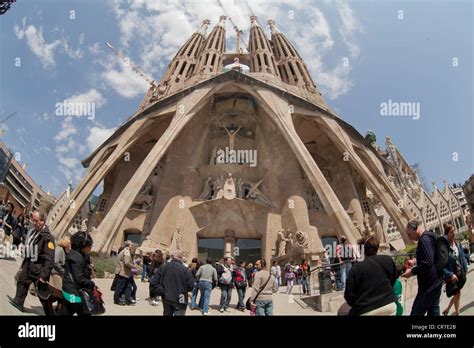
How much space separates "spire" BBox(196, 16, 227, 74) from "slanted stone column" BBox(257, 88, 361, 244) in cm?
779

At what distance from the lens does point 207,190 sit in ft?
67.4

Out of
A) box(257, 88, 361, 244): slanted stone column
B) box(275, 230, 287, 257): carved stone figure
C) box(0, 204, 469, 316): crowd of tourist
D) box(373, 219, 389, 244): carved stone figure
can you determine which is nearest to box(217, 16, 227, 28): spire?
box(257, 88, 361, 244): slanted stone column

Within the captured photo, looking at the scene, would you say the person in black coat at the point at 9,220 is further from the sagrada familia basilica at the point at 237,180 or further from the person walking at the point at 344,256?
the sagrada familia basilica at the point at 237,180

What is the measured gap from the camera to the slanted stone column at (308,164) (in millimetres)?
15961

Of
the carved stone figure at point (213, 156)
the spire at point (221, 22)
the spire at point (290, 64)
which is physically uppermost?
the spire at point (221, 22)

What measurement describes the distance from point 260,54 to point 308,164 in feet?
48.3

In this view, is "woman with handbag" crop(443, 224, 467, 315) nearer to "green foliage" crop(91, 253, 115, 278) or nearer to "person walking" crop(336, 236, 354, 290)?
"person walking" crop(336, 236, 354, 290)

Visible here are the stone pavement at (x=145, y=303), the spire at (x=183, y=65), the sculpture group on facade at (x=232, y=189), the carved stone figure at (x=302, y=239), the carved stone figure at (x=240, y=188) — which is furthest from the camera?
the spire at (x=183, y=65)

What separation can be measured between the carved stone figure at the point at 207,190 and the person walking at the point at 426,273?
55.9ft

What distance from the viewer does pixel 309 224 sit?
19.1 metres

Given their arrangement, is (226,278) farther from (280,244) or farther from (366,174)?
(366,174)

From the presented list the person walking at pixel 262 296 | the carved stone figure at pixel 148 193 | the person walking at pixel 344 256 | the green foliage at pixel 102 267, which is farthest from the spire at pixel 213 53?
the person walking at pixel 262 296

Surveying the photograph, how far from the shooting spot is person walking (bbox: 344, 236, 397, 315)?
108 inches

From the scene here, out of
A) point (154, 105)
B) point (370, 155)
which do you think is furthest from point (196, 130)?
point (370, 155)
